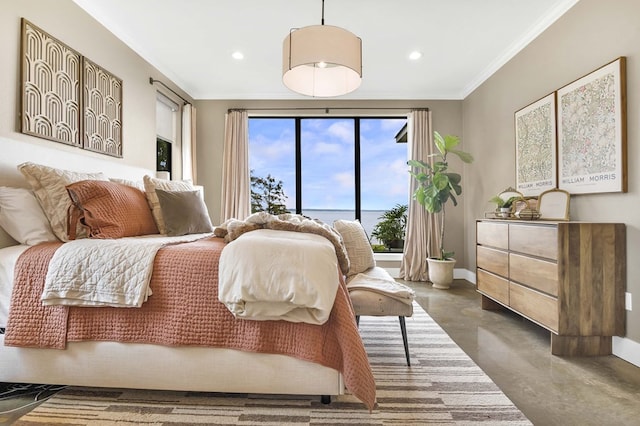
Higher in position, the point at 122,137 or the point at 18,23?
the point at 18,23

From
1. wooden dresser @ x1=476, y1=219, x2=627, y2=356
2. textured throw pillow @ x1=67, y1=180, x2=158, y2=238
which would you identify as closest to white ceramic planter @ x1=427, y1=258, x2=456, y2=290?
wooden dresser @ x1=476, y1=219, x2=627, y2=356

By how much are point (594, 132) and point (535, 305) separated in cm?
130

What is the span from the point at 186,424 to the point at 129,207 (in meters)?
1.36

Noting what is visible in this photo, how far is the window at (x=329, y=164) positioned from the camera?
4.98 m

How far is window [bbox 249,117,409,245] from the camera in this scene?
4.98 metres

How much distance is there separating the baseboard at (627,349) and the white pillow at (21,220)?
3482 millimetres

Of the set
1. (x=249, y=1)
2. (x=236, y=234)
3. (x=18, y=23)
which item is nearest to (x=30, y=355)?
(x=236, y=234)

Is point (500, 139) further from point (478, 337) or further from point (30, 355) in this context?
point (30, 355)

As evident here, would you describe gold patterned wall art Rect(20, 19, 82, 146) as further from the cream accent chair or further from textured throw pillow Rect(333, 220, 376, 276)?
the cream accent chair

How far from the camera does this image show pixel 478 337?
2514 millimetres

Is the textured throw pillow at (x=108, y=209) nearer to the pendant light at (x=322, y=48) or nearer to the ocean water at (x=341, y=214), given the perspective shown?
the pendant light at (x=322, y=48)

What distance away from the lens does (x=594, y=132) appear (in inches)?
93.7

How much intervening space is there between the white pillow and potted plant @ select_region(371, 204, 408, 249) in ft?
13.3

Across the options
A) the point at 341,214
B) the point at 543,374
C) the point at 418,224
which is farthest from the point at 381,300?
the point at 341,214
